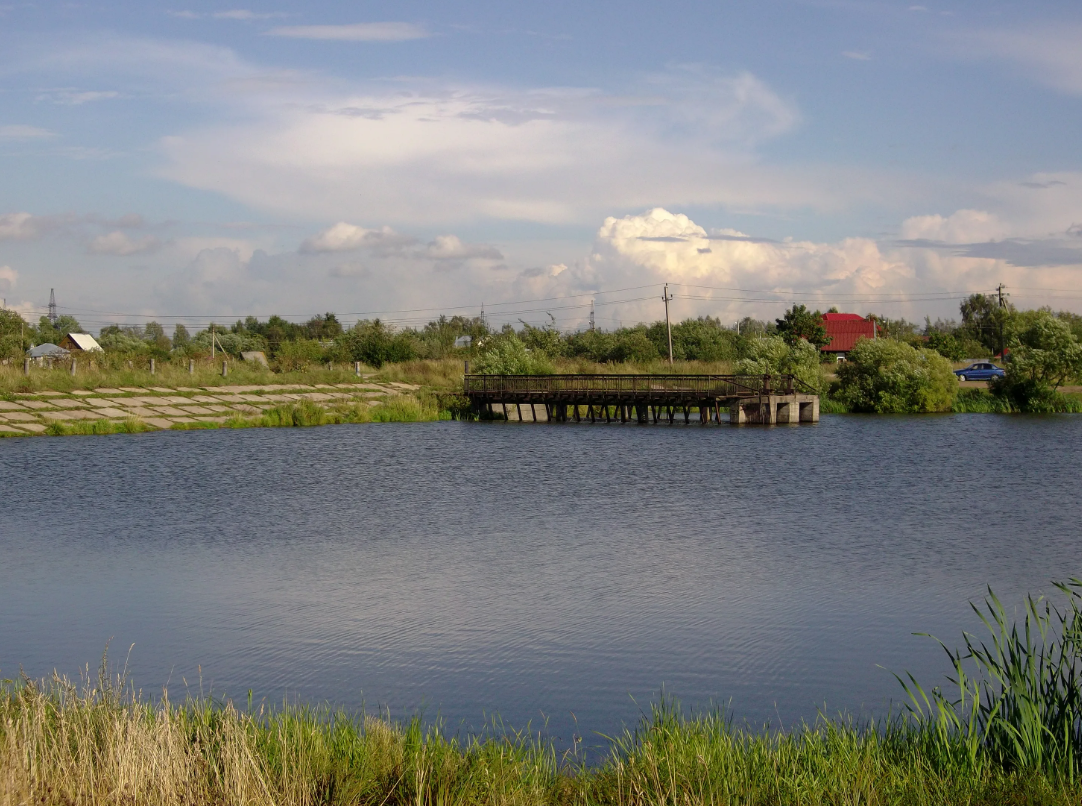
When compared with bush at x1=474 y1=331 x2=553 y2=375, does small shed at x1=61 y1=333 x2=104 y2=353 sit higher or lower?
higher

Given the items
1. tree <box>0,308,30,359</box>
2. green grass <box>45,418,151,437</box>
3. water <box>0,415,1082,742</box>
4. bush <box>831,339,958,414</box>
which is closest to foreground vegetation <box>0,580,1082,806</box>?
water <box>0,415,1082,742</box>

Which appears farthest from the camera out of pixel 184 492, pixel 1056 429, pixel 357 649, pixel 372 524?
pixel 1056 429

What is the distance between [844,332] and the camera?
97.5 m

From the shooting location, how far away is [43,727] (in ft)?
21.3

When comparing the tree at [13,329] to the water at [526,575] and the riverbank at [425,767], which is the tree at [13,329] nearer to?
the water at [526,575]

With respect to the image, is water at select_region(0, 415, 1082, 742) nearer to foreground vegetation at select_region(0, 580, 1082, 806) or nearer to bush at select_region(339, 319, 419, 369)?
foreground vegetation at select_region(0, 580, 1082, 806)

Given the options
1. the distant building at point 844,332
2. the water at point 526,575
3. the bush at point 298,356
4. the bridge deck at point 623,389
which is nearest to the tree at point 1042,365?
the bridge deck at point 623,389

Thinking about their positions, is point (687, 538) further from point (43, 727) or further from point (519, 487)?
point (43, 727)

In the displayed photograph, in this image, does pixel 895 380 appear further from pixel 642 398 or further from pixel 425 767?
pixel 425 767

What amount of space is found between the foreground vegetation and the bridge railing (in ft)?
130

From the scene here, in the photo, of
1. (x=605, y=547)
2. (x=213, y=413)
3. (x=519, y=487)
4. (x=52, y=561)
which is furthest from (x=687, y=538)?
(x=213, y=413)

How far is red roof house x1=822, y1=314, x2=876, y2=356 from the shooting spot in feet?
309

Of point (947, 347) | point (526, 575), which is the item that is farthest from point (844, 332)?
point (526, 575)

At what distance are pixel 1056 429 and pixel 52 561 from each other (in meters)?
35.7
